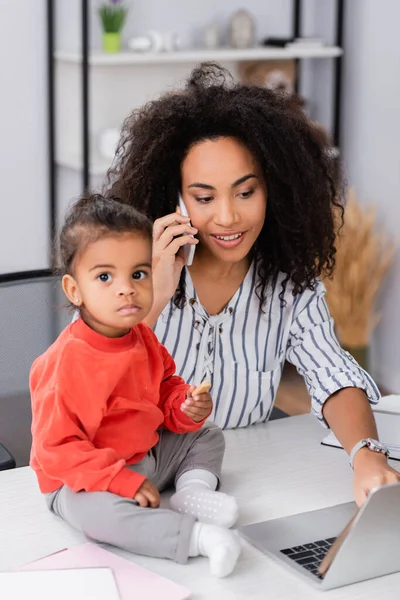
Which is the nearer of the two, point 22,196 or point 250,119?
point 250,119

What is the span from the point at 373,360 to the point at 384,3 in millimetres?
1410

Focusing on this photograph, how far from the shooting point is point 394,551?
3.93 ft

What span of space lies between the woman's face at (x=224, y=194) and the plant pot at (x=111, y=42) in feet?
6.63

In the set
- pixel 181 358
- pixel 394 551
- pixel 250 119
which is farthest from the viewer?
pixel 181 358

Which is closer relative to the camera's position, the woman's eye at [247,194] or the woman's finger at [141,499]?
the woman's finger at [141,499]

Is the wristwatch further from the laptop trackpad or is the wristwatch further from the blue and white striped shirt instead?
the blue and white striped shirt

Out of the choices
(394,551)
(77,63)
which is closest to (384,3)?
(77,63)

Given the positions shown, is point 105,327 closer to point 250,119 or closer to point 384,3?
point 250,119

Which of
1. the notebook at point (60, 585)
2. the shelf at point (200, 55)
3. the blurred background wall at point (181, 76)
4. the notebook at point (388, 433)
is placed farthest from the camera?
the blurred background wall at point (181, 76)

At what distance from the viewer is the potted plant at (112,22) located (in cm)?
357

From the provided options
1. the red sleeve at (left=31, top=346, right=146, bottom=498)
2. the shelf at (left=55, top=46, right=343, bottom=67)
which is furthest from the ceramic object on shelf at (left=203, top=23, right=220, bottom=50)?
the red sleeve at (left=31, top=346, right=146, bottom=498)

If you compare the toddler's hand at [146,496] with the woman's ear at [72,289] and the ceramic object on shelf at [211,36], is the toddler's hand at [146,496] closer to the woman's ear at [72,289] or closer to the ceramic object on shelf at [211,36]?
the woman's ear at [72,289]

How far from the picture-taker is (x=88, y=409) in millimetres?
1238

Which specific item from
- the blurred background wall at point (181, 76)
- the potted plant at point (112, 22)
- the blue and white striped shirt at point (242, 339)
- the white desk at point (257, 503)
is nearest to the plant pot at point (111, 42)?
the potted plant at point (112, 22)
